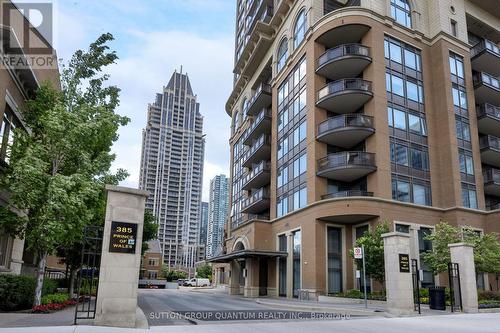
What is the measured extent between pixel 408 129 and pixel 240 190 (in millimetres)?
26131

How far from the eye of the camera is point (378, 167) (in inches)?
1211

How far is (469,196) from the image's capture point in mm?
33594

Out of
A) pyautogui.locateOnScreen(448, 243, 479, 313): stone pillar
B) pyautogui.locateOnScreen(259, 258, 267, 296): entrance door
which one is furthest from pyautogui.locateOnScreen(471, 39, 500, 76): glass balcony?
pyautogui.locateOnScreen(259, 258, 267, 296): entrance door

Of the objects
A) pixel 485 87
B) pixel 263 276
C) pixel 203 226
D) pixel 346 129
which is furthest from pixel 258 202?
pixel 203 226

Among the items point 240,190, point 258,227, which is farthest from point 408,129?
point 240,190

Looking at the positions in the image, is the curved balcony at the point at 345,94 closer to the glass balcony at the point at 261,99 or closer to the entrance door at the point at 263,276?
the glass balcony at the point at 261,99

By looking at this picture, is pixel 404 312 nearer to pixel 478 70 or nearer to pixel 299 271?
pixel 299 271

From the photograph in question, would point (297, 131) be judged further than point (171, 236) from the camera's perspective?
No

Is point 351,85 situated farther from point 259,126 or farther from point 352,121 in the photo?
point 259,126

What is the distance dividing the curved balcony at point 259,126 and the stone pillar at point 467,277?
89.8 feet

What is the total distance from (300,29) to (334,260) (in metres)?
21.6

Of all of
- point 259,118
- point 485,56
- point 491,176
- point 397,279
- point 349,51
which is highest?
point 485,56

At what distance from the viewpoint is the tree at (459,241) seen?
25891mm

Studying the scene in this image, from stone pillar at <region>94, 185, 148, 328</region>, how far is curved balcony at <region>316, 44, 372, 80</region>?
25.1 metres
